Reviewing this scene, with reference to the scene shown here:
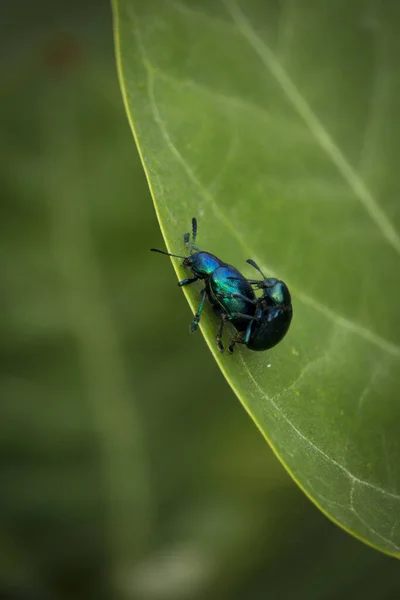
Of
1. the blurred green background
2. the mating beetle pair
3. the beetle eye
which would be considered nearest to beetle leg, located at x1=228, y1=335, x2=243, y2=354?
the mating beetle pair

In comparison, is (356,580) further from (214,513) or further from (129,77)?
(129,77)

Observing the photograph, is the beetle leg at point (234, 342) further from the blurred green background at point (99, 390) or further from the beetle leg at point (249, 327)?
the blurred green background at point (99, 390)

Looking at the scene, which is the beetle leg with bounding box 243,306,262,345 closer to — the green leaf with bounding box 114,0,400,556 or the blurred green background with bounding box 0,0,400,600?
the green leaf with bounding box 114,0,400,556

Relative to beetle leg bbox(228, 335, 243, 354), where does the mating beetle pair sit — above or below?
above

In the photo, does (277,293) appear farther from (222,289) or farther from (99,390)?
(99,390)

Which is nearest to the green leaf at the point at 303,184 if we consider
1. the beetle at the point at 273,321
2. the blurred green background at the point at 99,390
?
the beetle at the point at 273,321

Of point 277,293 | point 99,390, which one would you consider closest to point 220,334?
point 277,293
